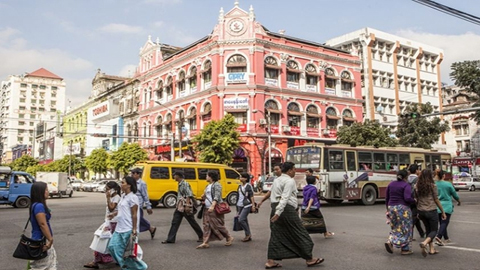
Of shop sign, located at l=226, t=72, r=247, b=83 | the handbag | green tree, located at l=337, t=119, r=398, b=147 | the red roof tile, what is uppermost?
the red roof tile

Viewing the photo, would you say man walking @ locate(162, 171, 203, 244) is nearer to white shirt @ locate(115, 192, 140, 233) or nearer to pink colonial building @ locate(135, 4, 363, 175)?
white shirt @ locate(115, 192, 140, 233)

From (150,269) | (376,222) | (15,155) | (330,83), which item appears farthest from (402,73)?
(15,155)

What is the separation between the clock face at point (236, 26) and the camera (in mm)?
38728

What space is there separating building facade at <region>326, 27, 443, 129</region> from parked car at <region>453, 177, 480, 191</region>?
10.6m

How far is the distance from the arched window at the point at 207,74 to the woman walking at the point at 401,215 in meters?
32.6

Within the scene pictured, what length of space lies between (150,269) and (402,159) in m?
18.5

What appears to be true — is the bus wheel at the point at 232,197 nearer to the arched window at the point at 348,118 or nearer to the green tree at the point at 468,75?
the green tree at the point at 468,75

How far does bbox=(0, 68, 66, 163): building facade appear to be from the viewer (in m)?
116

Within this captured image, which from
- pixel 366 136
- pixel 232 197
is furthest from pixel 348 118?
pixel 232 197

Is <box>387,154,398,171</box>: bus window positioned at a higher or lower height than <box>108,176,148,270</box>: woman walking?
higher

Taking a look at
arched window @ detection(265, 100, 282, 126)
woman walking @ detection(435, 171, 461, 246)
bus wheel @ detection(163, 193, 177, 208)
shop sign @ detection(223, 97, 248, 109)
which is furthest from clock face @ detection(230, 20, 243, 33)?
woman walking @ detection(435, 171, 461, 246)

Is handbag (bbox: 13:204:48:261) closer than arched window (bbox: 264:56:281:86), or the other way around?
handbag (bbox: 13:204:48:261)

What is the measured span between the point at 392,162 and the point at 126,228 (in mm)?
18255

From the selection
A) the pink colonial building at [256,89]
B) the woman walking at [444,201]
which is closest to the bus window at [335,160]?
the woman walking at [444,201]
